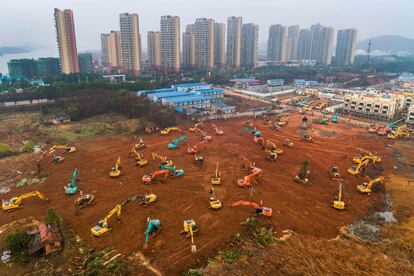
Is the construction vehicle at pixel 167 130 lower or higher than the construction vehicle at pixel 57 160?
higher

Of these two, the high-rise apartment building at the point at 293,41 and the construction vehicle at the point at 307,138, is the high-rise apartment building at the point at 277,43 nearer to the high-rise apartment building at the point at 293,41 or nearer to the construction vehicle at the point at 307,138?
the high-rise apartment building at the point at 293,41

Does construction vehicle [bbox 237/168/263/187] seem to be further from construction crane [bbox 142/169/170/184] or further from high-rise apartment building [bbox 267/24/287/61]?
high-rise apartment building [bbox 267/24/287/61]

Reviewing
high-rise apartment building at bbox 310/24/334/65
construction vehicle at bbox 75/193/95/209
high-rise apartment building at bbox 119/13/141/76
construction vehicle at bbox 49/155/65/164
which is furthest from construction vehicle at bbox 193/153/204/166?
high-rise apartment building at bbox 310/24/334/65

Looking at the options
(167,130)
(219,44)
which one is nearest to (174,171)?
(167,130)

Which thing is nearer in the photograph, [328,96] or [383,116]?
[383,116]

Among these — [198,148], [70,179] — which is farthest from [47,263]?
[198,148]

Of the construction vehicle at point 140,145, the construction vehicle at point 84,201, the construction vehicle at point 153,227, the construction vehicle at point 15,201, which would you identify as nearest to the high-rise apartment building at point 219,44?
the construction vehicle at point 140,145

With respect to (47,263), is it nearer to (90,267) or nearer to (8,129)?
(90,267)

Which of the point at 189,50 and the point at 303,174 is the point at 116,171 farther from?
the point at 189,50
